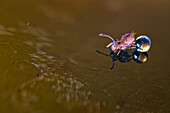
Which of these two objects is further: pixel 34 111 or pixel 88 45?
pixel 88 45

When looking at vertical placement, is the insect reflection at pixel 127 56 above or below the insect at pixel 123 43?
below

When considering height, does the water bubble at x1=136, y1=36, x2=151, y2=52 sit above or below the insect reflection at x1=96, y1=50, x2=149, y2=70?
above

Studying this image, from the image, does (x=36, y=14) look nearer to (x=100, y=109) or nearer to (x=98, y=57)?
(x=98, y=57)

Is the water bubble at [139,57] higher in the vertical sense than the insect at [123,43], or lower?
lower

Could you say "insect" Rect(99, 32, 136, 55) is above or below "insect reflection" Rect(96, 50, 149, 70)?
above

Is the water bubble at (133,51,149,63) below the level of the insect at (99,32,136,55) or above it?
below

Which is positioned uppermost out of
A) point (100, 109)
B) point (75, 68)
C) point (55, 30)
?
point (55, 30)

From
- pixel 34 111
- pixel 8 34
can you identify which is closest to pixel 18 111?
pixel 34 111

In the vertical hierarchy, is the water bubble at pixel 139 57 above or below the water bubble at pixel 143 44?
below

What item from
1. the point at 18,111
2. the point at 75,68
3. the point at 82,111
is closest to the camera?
the point at 18,111

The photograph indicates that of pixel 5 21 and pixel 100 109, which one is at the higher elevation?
pixel 5 21

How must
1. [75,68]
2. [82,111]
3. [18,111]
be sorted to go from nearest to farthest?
[18,111] → [82,111] → [75,68]
